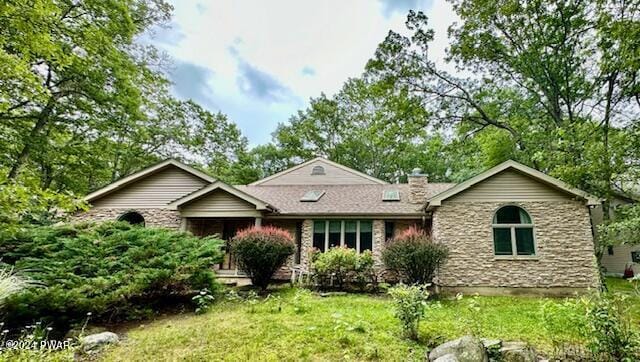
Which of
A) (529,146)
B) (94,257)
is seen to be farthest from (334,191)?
(94,257)

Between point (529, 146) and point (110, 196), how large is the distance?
16.9 metres

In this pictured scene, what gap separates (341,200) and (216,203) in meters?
4.97

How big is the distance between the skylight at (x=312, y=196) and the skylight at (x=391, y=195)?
2.75 m

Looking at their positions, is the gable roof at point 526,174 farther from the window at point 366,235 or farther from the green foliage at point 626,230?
the window at point 366,235

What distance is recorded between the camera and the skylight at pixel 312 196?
1401 cm

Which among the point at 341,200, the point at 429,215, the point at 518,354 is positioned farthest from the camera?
the point at 341,200

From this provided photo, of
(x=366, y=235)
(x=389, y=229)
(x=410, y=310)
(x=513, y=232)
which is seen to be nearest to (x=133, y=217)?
(x=366, y=235)

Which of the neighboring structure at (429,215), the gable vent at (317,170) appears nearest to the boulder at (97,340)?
the neighboring structure at (429,215)

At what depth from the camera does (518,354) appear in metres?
4.52

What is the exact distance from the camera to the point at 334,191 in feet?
51.4

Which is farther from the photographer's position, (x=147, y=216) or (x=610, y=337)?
(x=147, y=216)

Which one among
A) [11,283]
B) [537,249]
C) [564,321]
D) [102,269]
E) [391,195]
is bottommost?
[564,321]

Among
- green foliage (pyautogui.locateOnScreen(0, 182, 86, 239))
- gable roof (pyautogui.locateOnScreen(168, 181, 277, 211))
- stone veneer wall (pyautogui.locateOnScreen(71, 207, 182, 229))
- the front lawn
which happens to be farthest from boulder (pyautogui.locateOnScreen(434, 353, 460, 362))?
stone veneer wall (pyautogui.locateOnScreen(71, 207, 182, 229))

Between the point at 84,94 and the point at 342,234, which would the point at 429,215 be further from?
the point at 84,94
